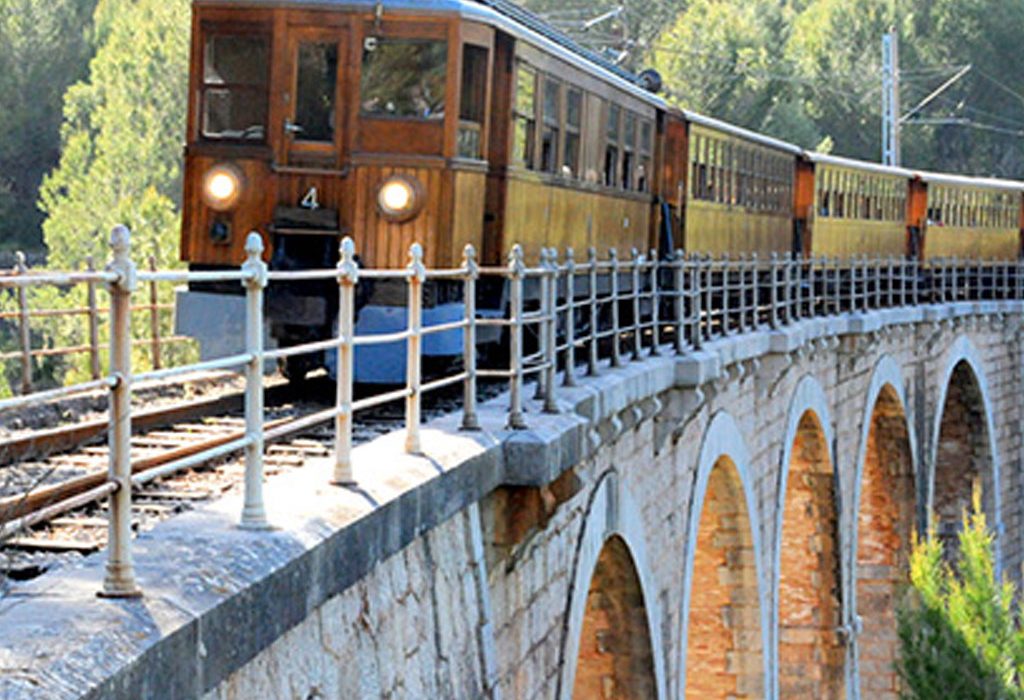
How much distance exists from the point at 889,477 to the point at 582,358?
662 inches

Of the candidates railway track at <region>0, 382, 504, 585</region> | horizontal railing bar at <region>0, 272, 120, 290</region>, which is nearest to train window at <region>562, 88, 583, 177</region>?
railway track at <region>0, 382, 504, 585</region>

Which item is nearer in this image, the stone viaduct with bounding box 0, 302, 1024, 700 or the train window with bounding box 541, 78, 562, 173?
the stone viaduct with bounding box 0, 302, 1024, 700

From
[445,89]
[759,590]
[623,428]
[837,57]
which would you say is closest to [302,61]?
[445,89]

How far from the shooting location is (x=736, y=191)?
2523cm

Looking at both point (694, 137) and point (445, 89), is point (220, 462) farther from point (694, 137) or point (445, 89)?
point (694, 137)

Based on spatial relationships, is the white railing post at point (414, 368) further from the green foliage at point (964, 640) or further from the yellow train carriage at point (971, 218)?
the yellow train carriage at point (971, 218)

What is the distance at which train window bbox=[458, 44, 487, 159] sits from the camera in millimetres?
13516

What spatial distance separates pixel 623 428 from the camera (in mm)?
13086

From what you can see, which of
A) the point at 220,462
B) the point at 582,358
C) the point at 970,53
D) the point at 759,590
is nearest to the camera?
the point at 220,462

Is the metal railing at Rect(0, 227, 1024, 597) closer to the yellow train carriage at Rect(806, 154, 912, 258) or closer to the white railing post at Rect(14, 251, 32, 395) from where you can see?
the white railing post at Rect(14, 251, 32, 395)

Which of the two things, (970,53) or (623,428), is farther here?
(970,53)

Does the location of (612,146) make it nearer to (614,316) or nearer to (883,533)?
(614,316)

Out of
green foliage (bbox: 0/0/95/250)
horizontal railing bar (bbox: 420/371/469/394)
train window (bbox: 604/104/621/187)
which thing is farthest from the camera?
green foliage (bbox: 0/0/95/250)

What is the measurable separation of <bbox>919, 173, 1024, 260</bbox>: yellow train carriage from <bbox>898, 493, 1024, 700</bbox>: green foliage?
49.1ft
